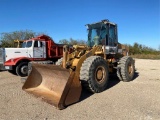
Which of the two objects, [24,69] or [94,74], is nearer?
[94,74]

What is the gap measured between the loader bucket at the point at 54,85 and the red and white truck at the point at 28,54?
14.5 feet

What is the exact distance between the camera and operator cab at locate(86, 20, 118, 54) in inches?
320

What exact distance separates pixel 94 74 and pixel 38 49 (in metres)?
6.55

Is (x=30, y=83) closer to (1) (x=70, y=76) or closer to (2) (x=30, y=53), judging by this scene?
(1) (x=70, y=76)

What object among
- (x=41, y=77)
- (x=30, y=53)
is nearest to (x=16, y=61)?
(x=30, y=53)

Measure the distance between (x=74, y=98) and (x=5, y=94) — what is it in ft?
8.68

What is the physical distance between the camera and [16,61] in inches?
434

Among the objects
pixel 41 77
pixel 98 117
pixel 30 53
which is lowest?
pixel 98 117

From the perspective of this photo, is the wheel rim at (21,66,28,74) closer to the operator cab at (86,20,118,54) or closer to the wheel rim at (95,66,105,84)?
the operator cab at (86,20,118,54)

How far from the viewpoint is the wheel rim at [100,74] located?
655 cm

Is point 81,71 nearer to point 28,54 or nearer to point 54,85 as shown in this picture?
point 54,85

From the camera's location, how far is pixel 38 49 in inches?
474

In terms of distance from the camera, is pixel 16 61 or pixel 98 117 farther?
pixel 16 61

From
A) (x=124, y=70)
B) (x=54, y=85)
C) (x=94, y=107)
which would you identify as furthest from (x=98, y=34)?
(x=94, y=107)
